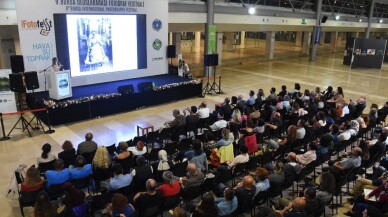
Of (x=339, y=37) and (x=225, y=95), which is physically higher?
(x=339, y=37)

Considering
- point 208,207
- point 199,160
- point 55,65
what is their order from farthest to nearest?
1. point 55,65
2. point 199,160
3. point 208,207

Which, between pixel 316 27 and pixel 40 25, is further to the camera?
pixel 316 27

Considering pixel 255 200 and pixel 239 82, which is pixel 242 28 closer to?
pixel 239 82

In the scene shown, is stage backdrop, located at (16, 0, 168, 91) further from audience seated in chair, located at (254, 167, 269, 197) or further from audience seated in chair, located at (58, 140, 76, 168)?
audience seated in chair, located at (254, 167, 269, 197)

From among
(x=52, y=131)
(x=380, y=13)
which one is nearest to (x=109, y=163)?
(x=52, y=131)

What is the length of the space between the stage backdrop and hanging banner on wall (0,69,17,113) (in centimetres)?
92

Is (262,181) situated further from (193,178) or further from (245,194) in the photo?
(193,178)

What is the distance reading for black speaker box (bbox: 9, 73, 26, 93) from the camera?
9.36m

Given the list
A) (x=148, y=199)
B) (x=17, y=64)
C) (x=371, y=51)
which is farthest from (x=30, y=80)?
(x=371, y=51)

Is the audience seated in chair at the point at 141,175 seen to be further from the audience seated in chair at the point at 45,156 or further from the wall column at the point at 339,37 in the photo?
the wall column at the point at 339,37

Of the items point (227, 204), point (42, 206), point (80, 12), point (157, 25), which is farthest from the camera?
point (157, 25)

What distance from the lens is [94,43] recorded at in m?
12.7

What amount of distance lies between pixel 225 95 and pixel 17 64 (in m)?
8.08

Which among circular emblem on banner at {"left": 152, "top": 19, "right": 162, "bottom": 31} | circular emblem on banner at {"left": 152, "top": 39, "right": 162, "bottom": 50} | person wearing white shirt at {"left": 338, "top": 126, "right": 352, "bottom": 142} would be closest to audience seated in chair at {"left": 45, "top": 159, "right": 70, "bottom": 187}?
person wearing white shirt at {"left": 338, "top": 126, "right": 352, "bottom": 142}
